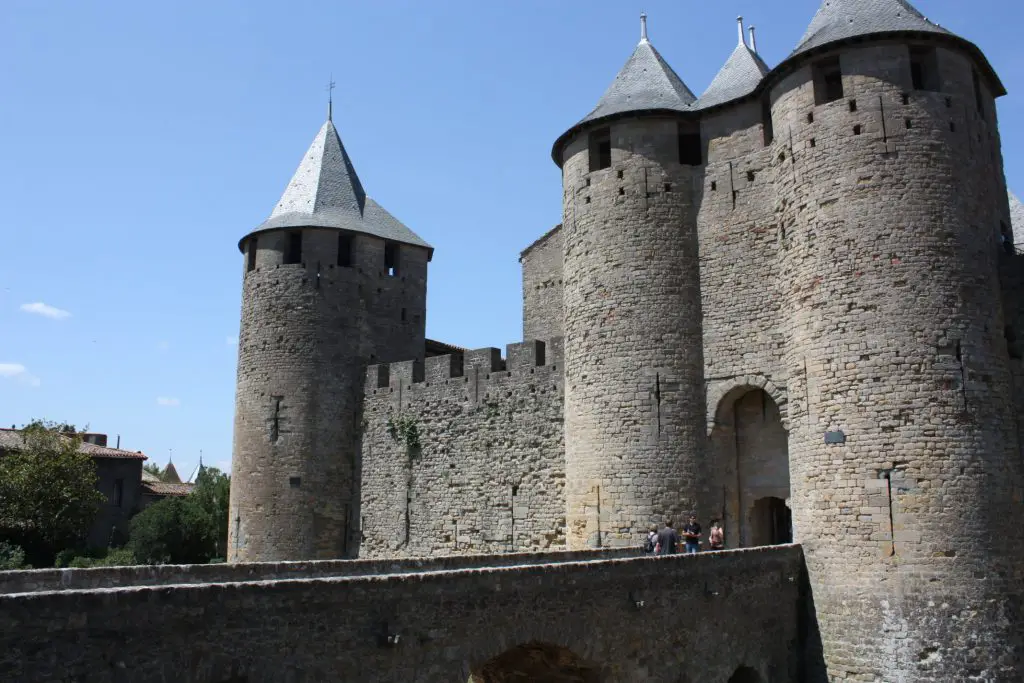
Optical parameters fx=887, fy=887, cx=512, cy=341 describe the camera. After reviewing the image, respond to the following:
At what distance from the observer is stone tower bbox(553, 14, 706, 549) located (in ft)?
52.0

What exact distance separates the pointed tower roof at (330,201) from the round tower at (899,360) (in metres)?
12.2

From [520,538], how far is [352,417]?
6.18m

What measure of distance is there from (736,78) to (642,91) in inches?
73.5

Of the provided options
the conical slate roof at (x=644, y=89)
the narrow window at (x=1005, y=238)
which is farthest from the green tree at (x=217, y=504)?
the narrow window at (x=1005, y=238)

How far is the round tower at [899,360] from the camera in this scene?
1268 centimetres

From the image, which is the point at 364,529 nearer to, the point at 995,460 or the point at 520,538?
the point at 520,538

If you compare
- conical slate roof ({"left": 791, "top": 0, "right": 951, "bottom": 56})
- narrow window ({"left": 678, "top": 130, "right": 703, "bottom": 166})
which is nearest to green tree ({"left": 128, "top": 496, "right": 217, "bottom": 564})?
narrow window ({"left": 678, "top": 130, "right": 703, "bottom": 166})

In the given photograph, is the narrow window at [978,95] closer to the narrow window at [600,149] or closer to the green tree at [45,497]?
the narrow window at [600,149]

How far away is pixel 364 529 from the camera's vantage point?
72.4 feet

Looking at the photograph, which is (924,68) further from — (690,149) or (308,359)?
(308,359)

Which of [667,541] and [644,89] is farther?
[644,89]

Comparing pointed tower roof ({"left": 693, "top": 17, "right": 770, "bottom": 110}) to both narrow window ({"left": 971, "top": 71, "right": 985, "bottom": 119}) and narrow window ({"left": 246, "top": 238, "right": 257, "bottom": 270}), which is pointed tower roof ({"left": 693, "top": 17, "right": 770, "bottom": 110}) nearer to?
narrow window ({"left": 971, "top": 71, "right": 985, "bottom": 119})

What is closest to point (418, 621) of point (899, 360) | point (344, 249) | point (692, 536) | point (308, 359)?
point (692, 536)

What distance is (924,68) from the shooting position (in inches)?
578
